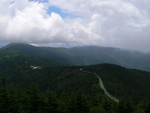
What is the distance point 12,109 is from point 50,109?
973 cm

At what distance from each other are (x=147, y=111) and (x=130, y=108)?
12.8ft

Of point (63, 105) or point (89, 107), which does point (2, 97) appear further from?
point (89, 107)

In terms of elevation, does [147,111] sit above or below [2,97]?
below

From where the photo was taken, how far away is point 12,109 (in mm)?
58188

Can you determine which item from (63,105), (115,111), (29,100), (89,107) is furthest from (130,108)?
(29,100)

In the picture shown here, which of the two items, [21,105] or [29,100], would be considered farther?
[29,100]

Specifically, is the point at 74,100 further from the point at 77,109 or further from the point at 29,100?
the point at 29,100

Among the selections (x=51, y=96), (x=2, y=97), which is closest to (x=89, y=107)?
(x=51, y=96)

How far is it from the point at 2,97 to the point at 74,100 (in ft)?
53.4

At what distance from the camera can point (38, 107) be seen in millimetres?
66875

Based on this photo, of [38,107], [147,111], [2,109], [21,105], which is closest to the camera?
[2,109]

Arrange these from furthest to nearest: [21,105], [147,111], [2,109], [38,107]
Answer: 1. [147,111]
2. [38,107]
3. [21,105]
4. [2,109]

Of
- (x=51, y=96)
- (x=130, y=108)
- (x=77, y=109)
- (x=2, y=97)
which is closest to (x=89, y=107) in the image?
(x=77, y=109)

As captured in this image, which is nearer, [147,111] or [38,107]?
[38,107]
